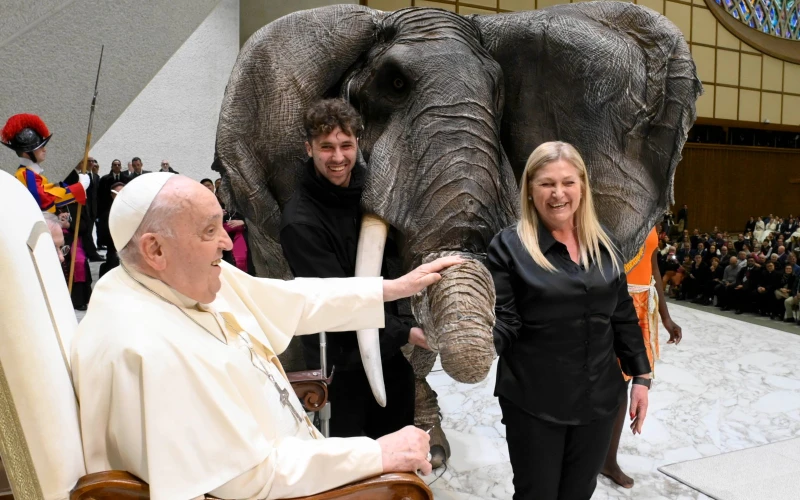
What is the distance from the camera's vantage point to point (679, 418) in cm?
397

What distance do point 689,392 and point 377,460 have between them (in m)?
3.67

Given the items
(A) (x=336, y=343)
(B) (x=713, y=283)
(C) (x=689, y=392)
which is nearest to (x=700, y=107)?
(B) (x=713, y=283)

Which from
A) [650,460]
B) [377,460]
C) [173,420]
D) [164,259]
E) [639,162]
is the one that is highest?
[639,162]

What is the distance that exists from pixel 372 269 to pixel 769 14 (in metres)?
21.8

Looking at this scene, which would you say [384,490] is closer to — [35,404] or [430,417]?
[35,404]

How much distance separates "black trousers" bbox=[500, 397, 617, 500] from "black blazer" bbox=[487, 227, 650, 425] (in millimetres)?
46

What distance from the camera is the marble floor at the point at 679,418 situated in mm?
3107

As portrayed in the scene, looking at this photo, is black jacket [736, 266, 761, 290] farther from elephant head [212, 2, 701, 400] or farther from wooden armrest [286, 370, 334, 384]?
wooden armrest [286, 370, 334, 384]

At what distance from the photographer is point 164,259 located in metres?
1.32

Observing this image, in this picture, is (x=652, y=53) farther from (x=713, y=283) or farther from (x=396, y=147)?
(x=713, y=283)

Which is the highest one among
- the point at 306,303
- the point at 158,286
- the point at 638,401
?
the point at 158,286

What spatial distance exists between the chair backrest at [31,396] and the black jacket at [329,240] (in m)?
0.86

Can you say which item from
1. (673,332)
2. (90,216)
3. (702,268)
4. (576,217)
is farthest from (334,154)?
(702,268)

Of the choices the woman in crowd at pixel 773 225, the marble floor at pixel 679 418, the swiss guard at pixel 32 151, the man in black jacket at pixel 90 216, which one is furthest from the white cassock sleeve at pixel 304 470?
the woman in crowd at pixel 773 225
